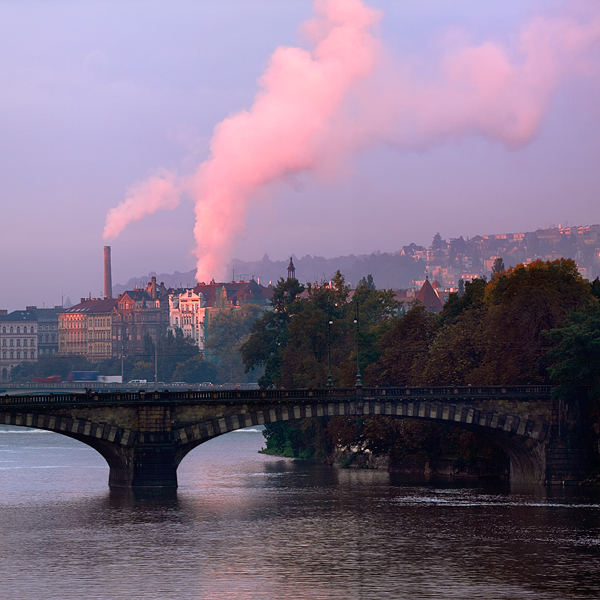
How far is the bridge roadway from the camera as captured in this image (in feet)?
301

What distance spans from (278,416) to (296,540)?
2556 centimetres

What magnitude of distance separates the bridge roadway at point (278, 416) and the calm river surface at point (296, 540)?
3252 millimetres

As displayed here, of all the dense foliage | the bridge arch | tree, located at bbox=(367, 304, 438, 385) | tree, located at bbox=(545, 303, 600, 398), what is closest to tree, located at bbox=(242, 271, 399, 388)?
the dense foliage

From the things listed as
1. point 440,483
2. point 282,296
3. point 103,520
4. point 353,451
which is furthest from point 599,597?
point 282,296

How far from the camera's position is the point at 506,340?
330 feet

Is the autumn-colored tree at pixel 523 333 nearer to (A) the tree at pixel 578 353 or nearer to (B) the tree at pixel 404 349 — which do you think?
(A) the tree at pixel 578 353

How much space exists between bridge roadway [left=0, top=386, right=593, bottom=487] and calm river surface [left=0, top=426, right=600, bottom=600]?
3.25 m

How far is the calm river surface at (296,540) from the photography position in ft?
183

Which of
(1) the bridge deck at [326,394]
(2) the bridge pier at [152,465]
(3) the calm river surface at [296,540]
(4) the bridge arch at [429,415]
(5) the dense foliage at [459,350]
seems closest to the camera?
(3) the calm river surface at [296,540]

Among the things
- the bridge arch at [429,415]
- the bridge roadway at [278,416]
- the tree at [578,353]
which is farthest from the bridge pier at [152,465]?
the tree at [578,353]

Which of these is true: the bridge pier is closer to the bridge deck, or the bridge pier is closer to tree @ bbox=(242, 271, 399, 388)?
the bridge deck

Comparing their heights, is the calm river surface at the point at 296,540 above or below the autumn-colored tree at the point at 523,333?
below

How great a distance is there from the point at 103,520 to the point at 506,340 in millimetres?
37257

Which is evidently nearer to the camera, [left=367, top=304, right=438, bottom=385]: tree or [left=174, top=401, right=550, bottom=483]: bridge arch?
[left=174, top=401, right=550, bottom=483]: bridge arch
